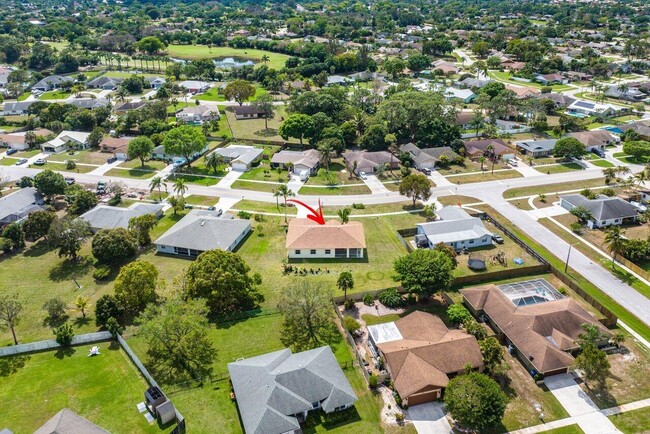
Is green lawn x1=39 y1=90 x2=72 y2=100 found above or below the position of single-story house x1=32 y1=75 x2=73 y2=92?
below

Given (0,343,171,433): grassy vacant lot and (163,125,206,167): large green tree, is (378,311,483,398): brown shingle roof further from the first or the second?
(163,125,206,167): large green tree

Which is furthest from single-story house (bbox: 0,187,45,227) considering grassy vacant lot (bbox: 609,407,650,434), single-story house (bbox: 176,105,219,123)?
grassy vacant lot (bbox: 609,407,650,434)

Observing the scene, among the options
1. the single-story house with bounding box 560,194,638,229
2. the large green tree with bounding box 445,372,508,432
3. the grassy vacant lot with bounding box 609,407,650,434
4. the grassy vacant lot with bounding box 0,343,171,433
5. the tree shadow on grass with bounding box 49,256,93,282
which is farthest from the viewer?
the single-story house with bounding box 560,194,638,229

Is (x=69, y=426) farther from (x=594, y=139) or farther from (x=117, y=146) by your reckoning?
(x=594, y=139)

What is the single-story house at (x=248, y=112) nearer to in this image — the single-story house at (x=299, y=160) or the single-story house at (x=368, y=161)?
the single-story house at (x=299, y=160)

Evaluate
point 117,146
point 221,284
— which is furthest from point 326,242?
point 117,146

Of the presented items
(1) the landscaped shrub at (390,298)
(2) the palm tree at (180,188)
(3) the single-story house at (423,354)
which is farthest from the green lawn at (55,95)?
(3) the single-story house at (423,354)
